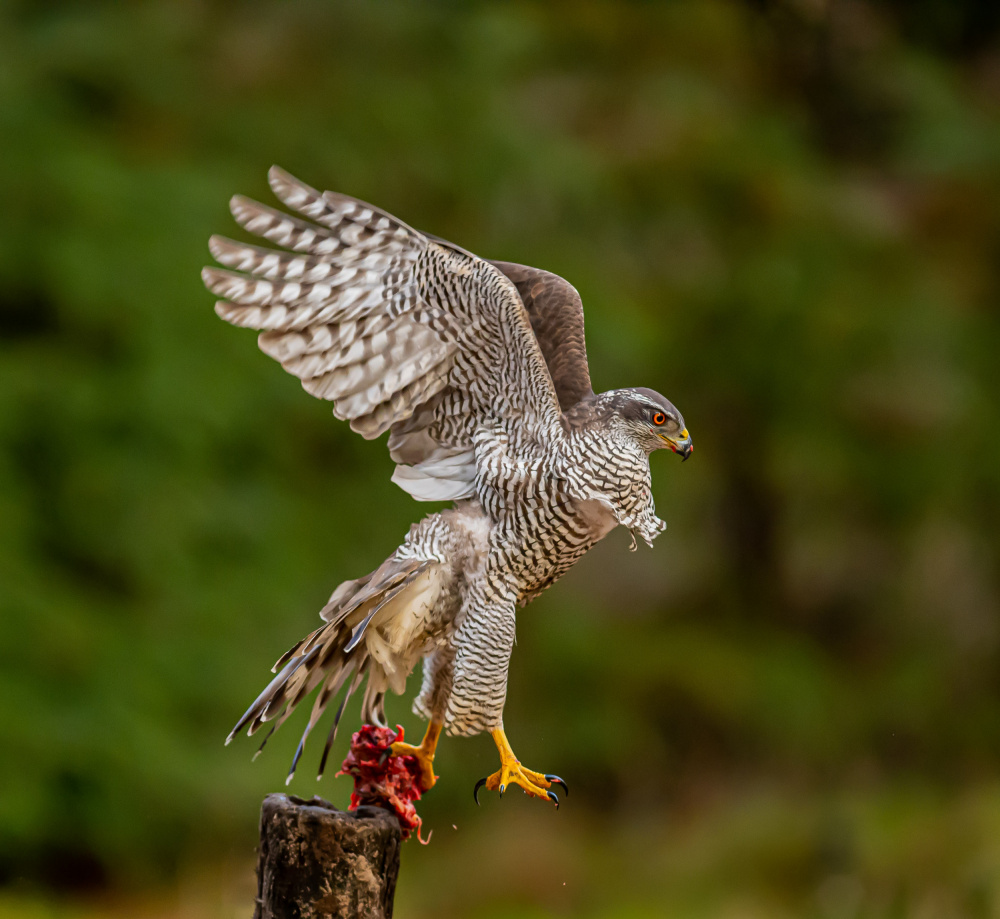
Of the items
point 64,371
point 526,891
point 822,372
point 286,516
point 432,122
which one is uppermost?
point 432,122

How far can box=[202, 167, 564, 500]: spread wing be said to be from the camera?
A: 2047mm

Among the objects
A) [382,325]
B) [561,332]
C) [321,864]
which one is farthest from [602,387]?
[321,864]

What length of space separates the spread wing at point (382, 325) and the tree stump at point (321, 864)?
1.97 feet

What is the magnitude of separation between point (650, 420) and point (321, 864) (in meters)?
0.93

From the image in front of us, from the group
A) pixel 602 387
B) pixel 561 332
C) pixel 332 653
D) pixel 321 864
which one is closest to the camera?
pixel 321 864

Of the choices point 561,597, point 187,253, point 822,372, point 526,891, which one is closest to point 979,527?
point 822,372

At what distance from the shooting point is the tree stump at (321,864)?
1936 mm

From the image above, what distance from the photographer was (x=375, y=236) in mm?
2107

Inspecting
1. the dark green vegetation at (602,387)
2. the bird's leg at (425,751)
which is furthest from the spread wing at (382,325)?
the dark green vegetation at (602,387)

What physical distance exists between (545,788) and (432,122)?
412 centimetres

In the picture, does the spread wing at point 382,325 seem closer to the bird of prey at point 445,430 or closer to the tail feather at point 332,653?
the bird of prey at point 445,430

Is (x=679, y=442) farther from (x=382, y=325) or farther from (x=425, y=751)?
(x=425, y=751)

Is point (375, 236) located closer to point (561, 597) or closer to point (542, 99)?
point (561, 597)

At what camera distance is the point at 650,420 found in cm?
195
